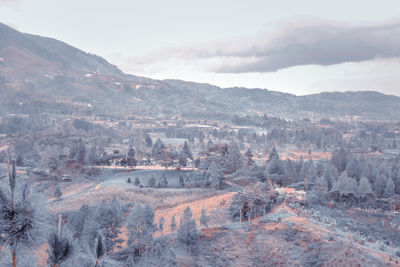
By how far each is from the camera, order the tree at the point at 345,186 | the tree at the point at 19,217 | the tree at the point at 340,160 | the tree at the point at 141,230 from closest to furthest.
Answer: the tree at the point at 19,217
the tree at the point at 141,230
the tree at the point at 345,186
the tree at the point at 340,160

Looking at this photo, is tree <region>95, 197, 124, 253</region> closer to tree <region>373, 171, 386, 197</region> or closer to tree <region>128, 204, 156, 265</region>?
tree <region>128, 204, 156, 265</region>

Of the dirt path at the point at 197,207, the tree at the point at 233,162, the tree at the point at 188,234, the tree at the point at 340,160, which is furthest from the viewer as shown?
the tree at the point at 340,160

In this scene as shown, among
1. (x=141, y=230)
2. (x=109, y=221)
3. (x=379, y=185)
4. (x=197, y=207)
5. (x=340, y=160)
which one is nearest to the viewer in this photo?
(x=141, y=230)

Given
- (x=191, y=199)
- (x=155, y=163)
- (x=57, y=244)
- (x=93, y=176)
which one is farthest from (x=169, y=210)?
(x=155, y=163)

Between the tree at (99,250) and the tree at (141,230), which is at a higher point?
the tree at (99,250)

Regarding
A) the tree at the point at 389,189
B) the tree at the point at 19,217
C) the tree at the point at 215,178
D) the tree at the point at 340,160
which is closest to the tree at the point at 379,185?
the tree at the point at 389,189

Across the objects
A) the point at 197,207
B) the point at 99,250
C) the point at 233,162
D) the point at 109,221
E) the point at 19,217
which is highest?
the point at 19,217

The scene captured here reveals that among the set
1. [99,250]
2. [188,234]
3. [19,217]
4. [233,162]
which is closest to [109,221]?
[188,234]

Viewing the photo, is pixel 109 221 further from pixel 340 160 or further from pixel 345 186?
pixel 340 160

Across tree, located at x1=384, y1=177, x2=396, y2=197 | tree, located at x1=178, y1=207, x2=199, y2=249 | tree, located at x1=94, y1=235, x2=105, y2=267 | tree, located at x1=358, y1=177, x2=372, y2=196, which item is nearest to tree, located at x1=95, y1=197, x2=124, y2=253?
tree, located at x1=178, y1=207, x2=199, y2=249

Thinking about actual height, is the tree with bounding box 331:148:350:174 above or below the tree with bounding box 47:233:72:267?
below

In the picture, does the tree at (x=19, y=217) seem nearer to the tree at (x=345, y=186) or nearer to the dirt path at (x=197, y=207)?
the dirt path at (x=197, y=207)

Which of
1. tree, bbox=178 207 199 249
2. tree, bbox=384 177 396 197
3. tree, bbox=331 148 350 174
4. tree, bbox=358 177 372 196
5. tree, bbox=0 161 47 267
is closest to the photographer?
tree, bbox=0 161 47 267

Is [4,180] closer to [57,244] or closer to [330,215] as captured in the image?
[57,244]
